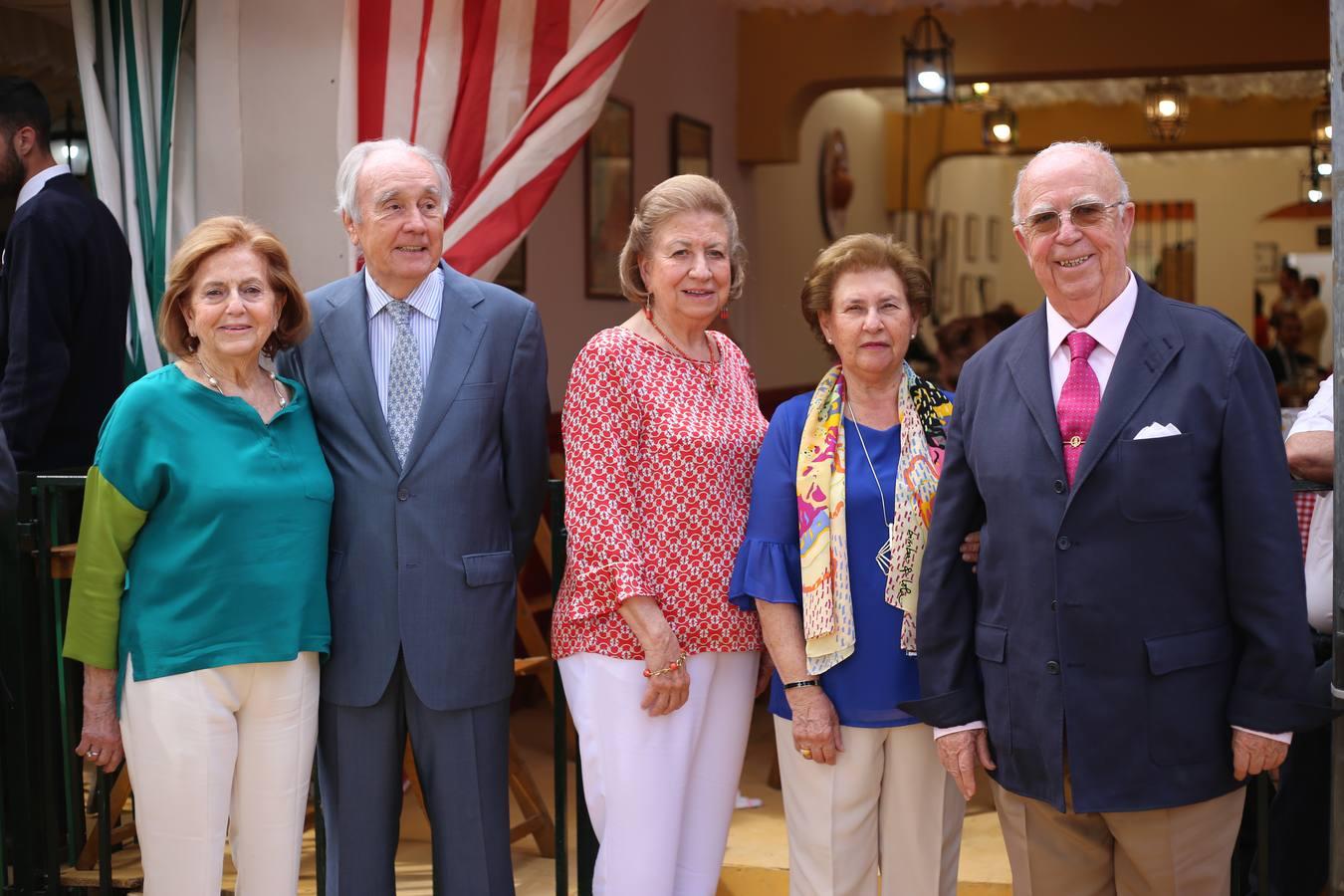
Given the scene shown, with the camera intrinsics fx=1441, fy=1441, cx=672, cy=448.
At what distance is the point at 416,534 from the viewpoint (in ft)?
8.91

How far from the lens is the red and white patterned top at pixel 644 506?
2.72m

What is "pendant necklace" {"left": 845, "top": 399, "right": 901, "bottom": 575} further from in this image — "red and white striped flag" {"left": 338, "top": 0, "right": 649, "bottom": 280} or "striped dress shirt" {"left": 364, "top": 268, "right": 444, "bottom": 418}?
"red and white striped flag" {"left": 338, "top": 0, "right": 649, "bottom": 280}

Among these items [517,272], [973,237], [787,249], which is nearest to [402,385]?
[517,272]

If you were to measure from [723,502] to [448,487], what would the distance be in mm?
529

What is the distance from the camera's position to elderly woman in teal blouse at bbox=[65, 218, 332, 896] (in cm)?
262

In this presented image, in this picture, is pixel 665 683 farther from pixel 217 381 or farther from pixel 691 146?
pixel 691 146

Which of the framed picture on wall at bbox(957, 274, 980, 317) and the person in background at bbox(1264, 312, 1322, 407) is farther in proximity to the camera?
the framed picture on wall at bbox(957, 274, 980, 317)

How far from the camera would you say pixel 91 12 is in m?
4.48

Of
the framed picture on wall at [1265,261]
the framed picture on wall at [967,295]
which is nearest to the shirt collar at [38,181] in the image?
the framed picture on wall at [967,295]

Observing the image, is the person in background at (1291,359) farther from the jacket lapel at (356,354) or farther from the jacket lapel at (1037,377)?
the jacket lapel at (356,354)

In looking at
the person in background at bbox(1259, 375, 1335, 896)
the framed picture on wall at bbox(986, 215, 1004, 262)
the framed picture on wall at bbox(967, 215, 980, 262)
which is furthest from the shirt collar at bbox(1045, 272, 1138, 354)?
the framed picture on wall at bbox(986, 215, 1004, 262)

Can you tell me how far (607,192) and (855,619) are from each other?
453 centimetres

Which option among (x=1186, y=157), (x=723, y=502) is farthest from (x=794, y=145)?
(x=1186, y=157)

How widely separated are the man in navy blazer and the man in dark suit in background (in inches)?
100
